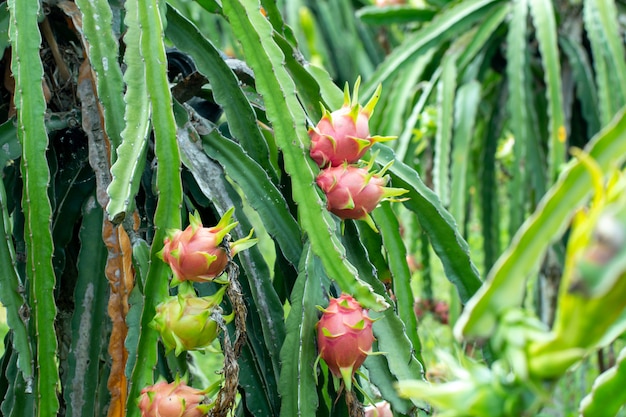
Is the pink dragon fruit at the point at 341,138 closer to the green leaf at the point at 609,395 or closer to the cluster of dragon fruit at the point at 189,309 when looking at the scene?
the cluster of dragon fruit at the point at 189,309

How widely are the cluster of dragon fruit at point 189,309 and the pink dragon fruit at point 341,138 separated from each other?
129 millimetres

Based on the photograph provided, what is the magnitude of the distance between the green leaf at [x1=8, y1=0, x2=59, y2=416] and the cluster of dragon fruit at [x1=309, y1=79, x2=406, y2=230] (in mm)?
276

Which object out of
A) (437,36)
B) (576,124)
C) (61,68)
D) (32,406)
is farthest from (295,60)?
(576,124)

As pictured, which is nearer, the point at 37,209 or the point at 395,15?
the point at 37,209

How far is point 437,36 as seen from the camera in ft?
6.11

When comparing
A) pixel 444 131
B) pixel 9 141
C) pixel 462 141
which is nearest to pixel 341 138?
pixel 9 141

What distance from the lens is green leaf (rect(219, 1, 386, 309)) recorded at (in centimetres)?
70

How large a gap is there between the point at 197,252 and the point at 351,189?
0.16 metres

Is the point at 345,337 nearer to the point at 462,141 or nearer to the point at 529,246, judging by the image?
the point at 529,246

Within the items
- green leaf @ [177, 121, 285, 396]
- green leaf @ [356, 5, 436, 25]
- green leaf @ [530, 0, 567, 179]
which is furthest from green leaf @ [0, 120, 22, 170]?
green leaf @ [356, 5, 436, 25]

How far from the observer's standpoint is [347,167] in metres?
0.76

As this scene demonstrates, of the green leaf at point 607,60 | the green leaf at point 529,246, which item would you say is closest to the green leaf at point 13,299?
the green leaf at point 529,246

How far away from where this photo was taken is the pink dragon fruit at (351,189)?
2.42 ft

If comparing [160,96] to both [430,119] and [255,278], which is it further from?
[430,119]
